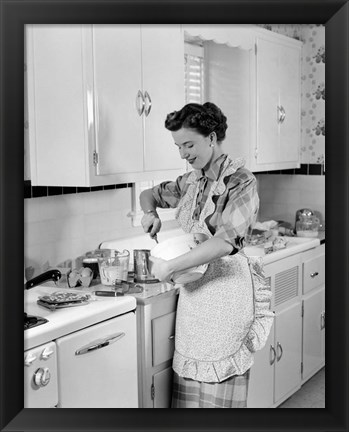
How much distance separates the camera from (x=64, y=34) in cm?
241

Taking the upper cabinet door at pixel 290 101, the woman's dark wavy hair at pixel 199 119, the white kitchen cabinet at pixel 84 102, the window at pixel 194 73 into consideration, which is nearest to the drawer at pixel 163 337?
the white kitchen cabinet at pixel 84 102

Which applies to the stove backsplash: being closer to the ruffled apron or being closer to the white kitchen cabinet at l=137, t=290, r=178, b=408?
the white kitchen cabinet at l=137, t=290, r=178, b=408

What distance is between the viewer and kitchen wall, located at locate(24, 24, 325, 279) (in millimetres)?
2557

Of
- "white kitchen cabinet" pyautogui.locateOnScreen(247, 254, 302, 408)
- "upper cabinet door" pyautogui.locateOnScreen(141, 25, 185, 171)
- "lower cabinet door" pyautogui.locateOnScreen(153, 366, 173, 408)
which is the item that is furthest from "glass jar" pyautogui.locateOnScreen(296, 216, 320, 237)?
"lower cabinet door" pyautogui.locateOnScreen(153, 366, 173, 408)

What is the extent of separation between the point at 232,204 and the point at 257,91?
1757 mm

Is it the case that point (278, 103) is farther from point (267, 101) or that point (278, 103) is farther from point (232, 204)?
point (232, 204)

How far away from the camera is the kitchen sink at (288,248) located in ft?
10.3

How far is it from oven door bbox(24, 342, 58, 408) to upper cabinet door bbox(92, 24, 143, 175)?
85 centimetres

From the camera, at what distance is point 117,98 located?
99.2 inches

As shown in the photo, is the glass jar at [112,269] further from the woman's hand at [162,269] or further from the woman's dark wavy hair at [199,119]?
the woman's dark wavy hair at [199,119]

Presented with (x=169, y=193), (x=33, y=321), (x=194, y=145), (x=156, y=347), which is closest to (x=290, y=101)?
(x=169, y=193)

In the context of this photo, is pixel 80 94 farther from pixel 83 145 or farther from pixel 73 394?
pixel 73 394
